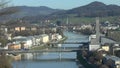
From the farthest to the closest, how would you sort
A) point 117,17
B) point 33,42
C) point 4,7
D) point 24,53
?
point 117,17, point 33,42, point 24,53, point 4,7

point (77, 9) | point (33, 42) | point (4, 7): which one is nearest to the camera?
point (4, 7)

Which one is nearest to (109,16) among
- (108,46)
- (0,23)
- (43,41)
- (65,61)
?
(43,41)

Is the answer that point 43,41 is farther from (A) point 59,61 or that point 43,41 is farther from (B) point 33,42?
(A) point 59,61

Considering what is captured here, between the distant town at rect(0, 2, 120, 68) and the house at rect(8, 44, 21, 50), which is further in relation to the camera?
the house at rect(8, 44, 21, 50)

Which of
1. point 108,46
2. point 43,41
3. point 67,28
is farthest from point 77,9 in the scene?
point 108,46

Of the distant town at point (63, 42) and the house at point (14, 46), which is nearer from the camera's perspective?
the distant town at point (63, 42)

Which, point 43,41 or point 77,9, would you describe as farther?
point 77,9

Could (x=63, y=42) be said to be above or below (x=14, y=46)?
below

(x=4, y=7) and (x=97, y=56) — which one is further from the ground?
(x=4, y=7)

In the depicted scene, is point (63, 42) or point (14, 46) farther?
point (63, 42)
